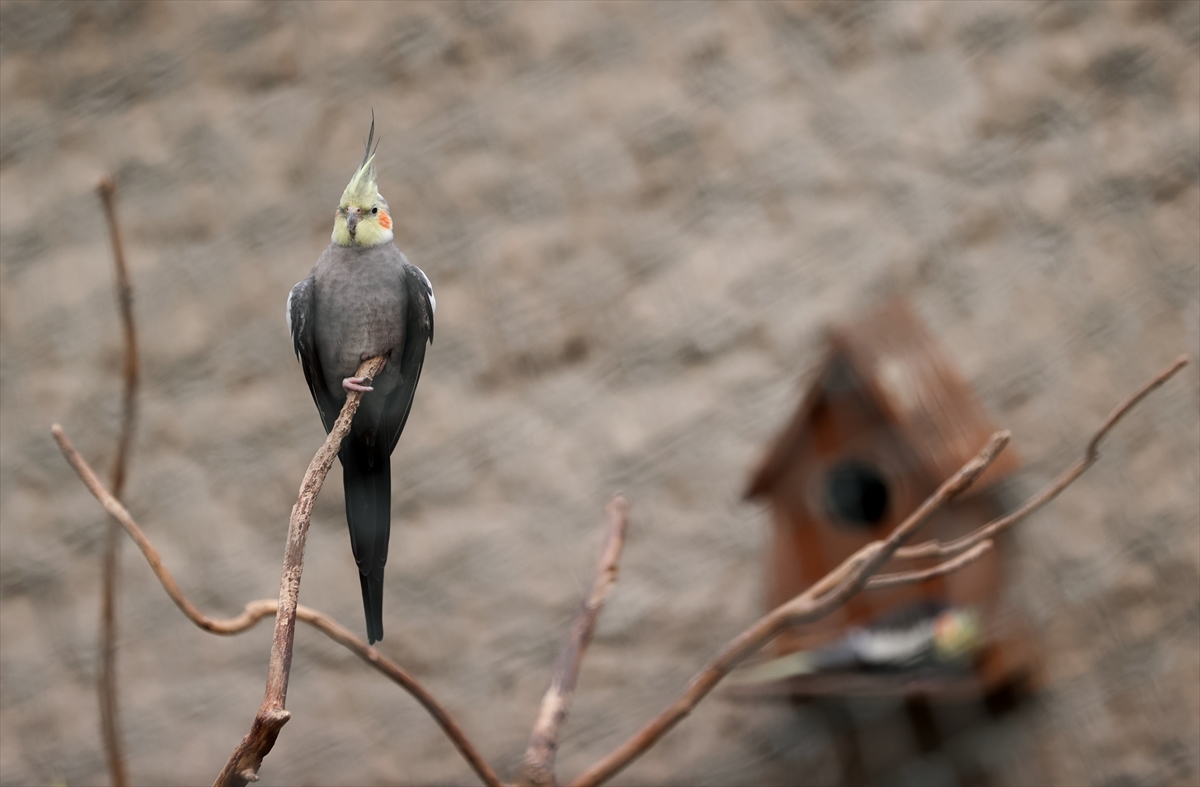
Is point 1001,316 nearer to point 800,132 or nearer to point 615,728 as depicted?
point 800,132

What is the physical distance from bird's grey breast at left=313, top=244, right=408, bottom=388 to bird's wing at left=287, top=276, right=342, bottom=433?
0.08 ft

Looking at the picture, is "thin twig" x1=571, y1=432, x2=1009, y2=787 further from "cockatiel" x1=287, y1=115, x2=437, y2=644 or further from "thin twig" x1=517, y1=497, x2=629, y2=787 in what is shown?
"cockatiel" x1=287, y1=115, x2=437, y2=644

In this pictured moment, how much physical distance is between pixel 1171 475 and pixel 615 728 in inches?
42.0

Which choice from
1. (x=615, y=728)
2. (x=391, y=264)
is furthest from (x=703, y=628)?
(x=391, y=264)

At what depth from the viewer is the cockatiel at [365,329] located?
0.54 m

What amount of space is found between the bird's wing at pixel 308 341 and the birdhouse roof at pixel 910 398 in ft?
2.73

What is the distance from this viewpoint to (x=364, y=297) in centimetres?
62

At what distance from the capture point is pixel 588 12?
1896mm

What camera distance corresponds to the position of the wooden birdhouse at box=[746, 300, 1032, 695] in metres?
1.30

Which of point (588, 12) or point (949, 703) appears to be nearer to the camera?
point (949, 703)

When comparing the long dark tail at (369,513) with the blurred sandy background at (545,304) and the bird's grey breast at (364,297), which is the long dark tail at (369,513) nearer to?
the bird's grey breast at (364,297)

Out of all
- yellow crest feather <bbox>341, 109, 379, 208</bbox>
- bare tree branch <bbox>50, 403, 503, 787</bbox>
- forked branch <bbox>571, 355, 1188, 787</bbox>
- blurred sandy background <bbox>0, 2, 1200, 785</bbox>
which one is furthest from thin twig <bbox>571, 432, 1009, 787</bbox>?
blurred sandy background <bbox>0, 2, 1200, 785</bbox>

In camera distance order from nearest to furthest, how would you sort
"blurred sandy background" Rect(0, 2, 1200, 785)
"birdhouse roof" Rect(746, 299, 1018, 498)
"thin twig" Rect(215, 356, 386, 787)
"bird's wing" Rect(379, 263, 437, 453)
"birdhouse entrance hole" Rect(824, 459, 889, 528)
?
"thin twig" Rect(215, 356, 386, 787), "bird's wing" Rect(379, 263, 437, 453), "birdhouse roof" Rect(746, 299, 1018, 498), "birdhouse entrance hole" Rect(824, 459, 889, 528), "blurred sandy background" Rect(0, 2, 1200, 785)

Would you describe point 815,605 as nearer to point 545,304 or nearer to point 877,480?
point 877,480
